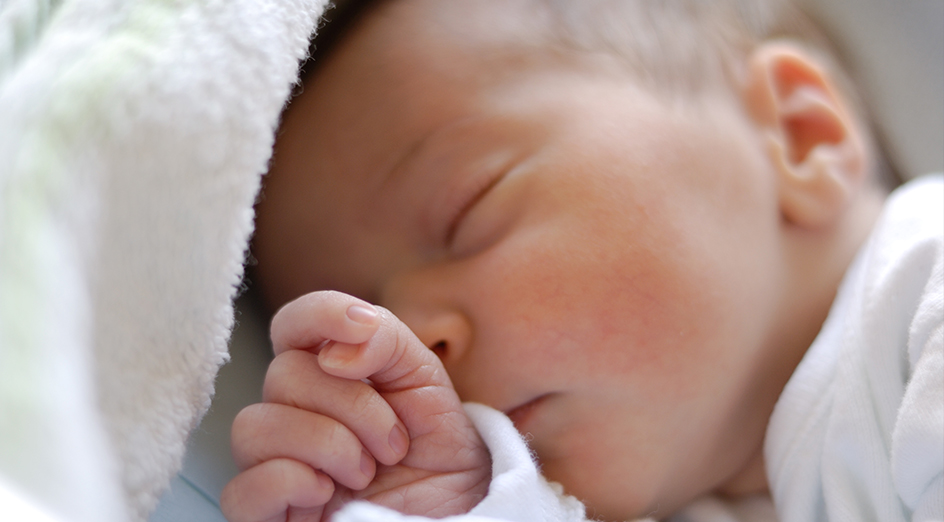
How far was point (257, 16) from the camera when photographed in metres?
0.68

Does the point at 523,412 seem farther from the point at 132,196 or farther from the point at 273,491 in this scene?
the point at 132,196

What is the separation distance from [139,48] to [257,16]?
0.37ft

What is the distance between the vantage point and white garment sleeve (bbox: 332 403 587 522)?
1.88 ft

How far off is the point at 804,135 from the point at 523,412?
60cm

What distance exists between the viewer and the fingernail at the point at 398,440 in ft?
2.28

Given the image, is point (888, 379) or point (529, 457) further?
point (888, 379)

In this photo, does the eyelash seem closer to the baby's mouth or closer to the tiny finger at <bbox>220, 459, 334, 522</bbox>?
the baby's mouth

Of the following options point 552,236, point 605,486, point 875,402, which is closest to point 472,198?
point 552,236

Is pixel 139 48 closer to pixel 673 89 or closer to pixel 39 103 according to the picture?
pixel 39 103

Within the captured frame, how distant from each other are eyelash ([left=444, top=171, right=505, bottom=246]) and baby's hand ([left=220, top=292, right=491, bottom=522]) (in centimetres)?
17

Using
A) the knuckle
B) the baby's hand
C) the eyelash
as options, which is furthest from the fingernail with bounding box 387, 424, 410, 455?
the eyelash

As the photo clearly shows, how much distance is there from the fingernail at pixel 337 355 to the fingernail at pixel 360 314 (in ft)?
0.10

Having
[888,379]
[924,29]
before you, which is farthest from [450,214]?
[924,29]

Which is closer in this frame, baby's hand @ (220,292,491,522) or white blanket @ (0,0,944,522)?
white blanket @ (0,0,944,522)
